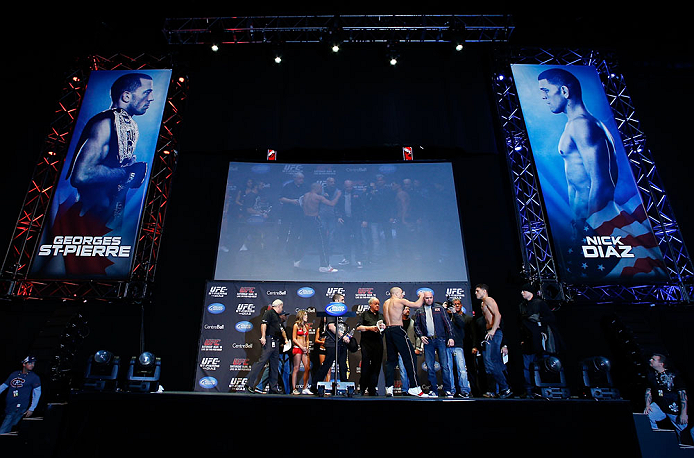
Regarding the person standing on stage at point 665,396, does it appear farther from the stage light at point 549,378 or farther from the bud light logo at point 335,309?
the bud light logo at point 335,309

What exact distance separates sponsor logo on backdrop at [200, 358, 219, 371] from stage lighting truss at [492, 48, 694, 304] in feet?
21.2

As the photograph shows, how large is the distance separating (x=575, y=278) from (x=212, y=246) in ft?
25.2

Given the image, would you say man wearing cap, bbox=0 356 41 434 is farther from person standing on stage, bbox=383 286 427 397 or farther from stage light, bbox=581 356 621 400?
stage light, bbox=581 356 621 400

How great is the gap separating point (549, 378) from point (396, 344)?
2.31 metres

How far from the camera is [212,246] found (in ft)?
30.2

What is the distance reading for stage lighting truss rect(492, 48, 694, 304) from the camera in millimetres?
8398

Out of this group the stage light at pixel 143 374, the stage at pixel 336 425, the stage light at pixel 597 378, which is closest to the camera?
the stage at pixel 336 425

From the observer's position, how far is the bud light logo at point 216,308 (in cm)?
854

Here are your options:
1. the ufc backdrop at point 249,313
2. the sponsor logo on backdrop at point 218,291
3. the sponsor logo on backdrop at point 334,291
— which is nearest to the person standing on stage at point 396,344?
the ufc backdrop at point 249,313

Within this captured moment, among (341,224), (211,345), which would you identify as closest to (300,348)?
(211,345)

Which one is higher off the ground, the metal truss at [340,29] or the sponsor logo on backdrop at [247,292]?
the metal truss at [340,29]

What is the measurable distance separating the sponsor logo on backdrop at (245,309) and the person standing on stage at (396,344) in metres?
3.03

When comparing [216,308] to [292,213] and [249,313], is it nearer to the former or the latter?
[249,313]

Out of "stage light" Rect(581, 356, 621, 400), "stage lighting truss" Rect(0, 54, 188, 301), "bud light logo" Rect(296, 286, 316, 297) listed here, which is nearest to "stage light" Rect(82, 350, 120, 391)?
"stage lighting truss" Rect(0, 54, 188, 301)
